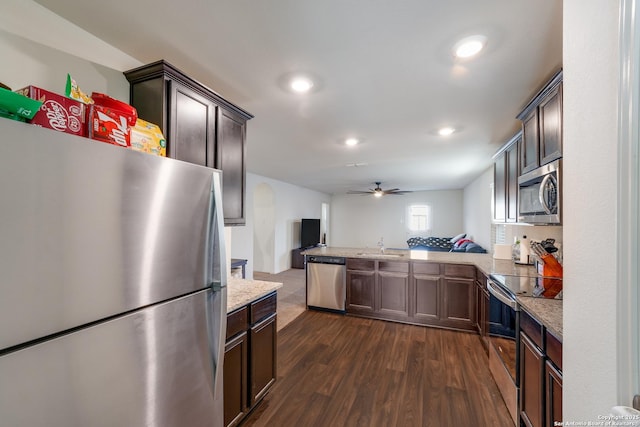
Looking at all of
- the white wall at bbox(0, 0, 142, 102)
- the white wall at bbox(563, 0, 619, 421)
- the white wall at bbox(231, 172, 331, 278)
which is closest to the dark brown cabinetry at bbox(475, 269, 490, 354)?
the white wall at bbox(563, 0, 619, 421)

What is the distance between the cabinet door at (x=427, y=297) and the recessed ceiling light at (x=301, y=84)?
2.80m

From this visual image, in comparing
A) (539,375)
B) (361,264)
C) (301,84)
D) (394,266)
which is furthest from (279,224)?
(539,375)

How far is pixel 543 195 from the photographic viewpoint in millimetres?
1694

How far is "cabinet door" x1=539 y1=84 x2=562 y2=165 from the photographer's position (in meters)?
1.59

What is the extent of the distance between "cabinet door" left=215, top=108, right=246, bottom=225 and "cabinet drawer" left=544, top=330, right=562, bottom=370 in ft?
6.95

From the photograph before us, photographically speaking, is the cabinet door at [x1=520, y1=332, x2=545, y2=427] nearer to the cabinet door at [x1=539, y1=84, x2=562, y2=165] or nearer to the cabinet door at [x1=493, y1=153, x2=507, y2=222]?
the cabinet door at [x1=539, y1=84, x2=562, y2=165]

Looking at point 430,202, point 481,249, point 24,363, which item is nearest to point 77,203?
point 24,363

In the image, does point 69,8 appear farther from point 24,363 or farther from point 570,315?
point 570,315

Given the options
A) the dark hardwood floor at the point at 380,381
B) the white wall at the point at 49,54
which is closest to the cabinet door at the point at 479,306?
the dark hardwood floor at the point at 380,381

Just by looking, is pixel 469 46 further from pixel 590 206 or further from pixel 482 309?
pixel 482 309

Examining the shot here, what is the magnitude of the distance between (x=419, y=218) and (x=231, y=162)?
8520mm

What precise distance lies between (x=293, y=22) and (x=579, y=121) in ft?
4.20

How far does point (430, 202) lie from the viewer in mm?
9047

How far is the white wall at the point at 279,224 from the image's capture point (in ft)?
17.5
